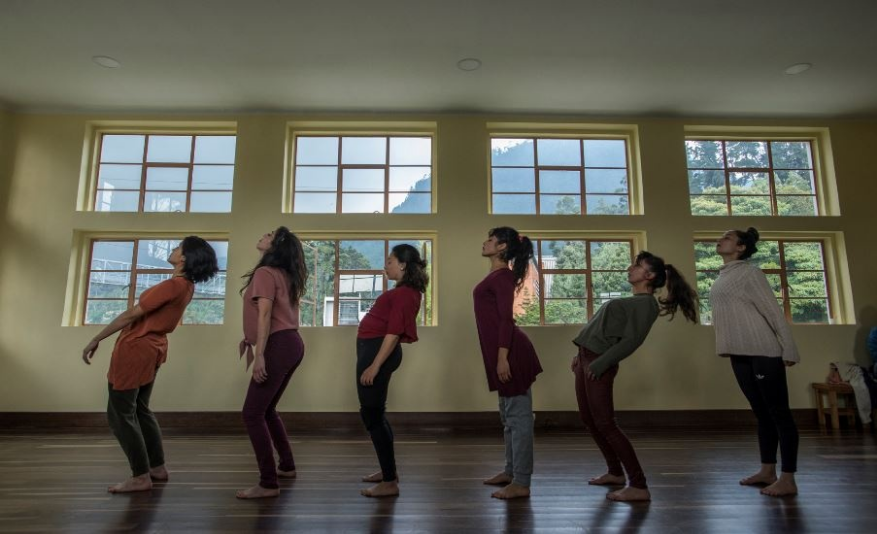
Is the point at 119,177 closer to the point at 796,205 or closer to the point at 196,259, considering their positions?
the point at 196,259

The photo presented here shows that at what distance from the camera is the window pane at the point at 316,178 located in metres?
5.36

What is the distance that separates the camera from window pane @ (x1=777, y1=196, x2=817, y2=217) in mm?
5449

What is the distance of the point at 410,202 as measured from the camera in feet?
17.4

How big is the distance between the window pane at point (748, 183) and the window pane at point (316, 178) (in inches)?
184

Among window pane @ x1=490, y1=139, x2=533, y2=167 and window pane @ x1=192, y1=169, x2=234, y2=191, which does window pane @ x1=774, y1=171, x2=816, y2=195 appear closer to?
window pane @ x1=490, y1=139, x2=533, y2=167

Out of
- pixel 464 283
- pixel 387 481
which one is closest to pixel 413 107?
pixel 464 283

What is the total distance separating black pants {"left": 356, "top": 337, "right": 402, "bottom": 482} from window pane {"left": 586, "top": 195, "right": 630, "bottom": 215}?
3.82m

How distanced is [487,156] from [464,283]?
150cm

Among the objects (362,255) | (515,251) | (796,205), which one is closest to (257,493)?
(515,251)

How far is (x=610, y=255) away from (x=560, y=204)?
81cm

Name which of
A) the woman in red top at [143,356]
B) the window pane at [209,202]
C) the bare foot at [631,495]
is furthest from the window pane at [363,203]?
the bare foot at [631,495]

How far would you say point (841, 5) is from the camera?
3.60 meters

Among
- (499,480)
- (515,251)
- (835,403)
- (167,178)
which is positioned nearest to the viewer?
(515,251)

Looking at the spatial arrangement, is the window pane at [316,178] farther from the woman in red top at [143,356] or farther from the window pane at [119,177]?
the woman in red top at [143,356]
